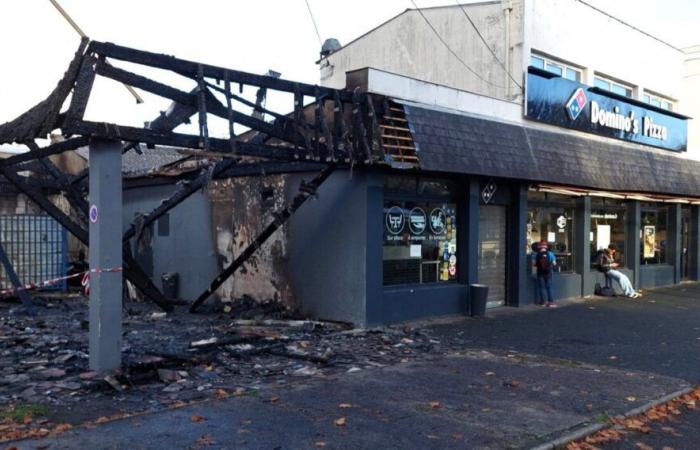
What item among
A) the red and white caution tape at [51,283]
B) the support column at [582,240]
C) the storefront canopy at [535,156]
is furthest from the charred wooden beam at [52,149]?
the support column at [582,240]

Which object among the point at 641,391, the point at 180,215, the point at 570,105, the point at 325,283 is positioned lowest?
the point at 641,391

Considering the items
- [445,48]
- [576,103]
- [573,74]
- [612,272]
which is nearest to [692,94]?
[573,74]

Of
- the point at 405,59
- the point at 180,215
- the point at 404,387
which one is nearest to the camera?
the point at 404,387

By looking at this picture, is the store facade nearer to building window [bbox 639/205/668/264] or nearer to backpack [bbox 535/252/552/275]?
backpack [bbox 535/252/552/275]

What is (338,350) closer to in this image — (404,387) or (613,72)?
(404,387)

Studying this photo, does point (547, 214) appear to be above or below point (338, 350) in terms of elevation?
above

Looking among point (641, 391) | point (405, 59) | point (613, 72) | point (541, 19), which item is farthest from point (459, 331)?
point (613, 72)

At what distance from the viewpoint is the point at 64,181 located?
12.5 metres

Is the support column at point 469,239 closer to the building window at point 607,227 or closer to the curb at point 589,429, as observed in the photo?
the building window at point 607,227

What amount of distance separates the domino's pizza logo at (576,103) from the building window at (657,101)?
5.46m

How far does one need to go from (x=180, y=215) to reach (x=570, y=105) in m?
10.4

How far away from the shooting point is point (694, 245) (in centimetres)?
2439

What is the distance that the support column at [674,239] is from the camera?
75.0 ft

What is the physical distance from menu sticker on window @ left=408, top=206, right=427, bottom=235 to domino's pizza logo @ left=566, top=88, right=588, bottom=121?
619 centimetres
